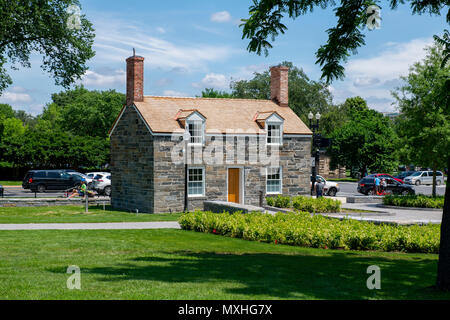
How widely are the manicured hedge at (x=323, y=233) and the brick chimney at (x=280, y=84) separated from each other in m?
15.4

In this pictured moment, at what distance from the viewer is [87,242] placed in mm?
14039

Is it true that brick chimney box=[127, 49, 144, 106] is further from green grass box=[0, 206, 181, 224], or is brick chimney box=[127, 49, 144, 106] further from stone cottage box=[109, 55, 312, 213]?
green grass box=[0, 206, 181, 224]

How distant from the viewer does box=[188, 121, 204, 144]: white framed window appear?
89.0ft

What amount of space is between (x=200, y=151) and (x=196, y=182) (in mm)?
1819

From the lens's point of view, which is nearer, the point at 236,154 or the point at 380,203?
the point at 236,154

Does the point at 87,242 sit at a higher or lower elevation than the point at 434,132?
lower

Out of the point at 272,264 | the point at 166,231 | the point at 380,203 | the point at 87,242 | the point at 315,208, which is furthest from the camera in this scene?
the point at 380,203

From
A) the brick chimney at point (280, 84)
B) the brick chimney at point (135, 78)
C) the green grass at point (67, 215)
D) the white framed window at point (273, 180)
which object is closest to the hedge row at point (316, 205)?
the white framed window at point (273, 180)

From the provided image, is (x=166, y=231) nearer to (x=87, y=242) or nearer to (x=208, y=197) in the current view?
(x=87, y=242)

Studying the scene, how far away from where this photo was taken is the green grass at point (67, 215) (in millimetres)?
20797

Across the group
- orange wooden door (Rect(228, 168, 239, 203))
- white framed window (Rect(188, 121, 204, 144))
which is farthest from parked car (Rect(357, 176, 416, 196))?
white framed window (Rect(188, 121, 204, 144))

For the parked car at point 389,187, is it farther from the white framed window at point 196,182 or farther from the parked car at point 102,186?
the parked car at point 102,186
